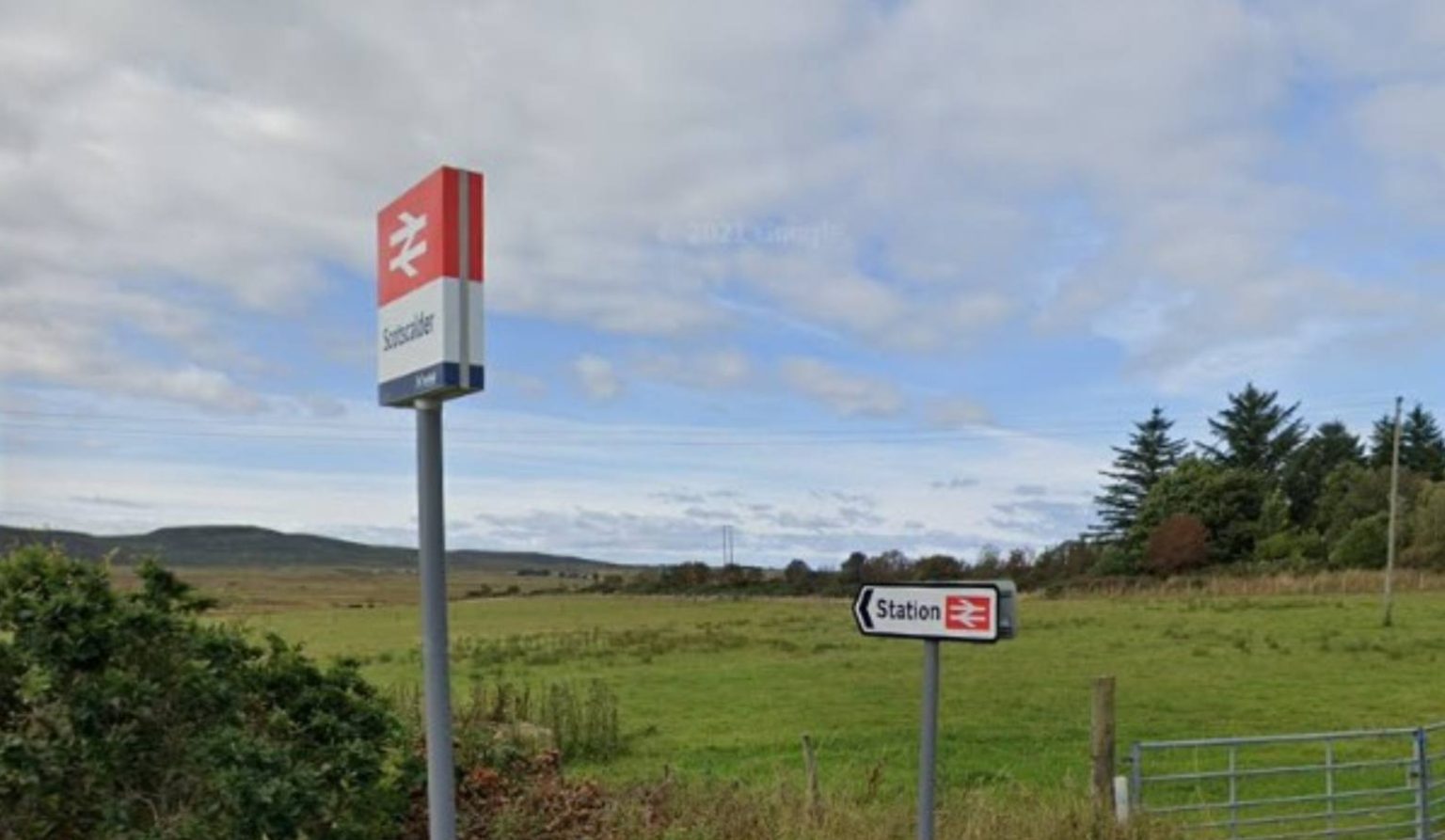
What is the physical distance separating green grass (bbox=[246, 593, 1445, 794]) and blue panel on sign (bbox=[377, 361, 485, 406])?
11.3 ft

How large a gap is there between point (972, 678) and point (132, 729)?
22687mm

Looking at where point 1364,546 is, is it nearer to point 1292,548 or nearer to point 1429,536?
point 1429,536

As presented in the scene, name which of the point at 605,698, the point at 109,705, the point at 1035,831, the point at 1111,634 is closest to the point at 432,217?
the point at 109,705

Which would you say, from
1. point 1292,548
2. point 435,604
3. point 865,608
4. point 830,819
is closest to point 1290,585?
point 1292,548

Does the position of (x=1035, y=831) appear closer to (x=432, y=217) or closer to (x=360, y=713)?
(x=360, y=713)

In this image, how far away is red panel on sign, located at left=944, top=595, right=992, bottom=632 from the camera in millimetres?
3740

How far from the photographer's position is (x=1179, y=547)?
237ft

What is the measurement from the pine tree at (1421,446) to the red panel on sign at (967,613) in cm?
8893

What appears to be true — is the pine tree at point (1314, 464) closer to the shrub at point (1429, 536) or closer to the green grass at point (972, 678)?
the shrub at point (1429, 536)

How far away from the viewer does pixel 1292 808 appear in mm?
11461

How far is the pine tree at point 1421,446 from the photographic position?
3231 inches

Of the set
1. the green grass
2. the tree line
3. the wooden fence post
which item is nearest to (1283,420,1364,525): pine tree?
the tree line

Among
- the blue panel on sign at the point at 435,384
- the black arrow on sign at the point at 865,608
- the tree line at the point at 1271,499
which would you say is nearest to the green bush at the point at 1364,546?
the tree line at the point at 1271,499

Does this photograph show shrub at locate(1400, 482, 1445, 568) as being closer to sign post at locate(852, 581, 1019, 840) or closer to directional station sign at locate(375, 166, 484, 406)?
sign post at locate(852, 581, 1019, 840)
